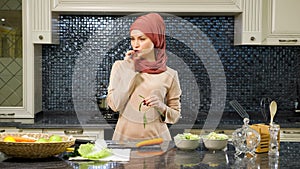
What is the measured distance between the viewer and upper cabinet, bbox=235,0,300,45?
147 inches

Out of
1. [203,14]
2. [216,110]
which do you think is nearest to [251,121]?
[216,110]

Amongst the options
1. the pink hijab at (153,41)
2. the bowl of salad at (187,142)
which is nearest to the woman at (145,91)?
the pink hijab at (153,41)

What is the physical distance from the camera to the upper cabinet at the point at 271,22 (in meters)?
3.74

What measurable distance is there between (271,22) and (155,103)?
1572mm

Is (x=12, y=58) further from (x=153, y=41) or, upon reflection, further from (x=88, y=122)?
(x=153, y=41)

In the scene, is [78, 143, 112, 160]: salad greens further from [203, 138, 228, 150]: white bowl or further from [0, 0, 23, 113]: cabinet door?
[0, 0, 23, 113]: cabinet door

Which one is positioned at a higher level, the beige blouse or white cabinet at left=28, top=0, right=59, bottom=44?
white cabinet at left=28, top=0, right=59, bottom=44

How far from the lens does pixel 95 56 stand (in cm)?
413

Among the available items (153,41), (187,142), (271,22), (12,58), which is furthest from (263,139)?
(12,58)

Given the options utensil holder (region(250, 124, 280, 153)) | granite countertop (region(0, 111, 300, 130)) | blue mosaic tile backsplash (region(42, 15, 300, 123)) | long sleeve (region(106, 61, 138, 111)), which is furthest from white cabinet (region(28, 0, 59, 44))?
utensil holder (region(250, 124, 280, 153))

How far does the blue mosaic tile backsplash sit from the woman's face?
1.27 meters

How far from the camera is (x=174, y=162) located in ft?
6.52

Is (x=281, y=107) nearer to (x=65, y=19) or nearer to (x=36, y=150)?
(x=65, y=19)

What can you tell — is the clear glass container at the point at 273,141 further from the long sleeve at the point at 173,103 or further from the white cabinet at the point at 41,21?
the white cabinet at the point at 41,21
